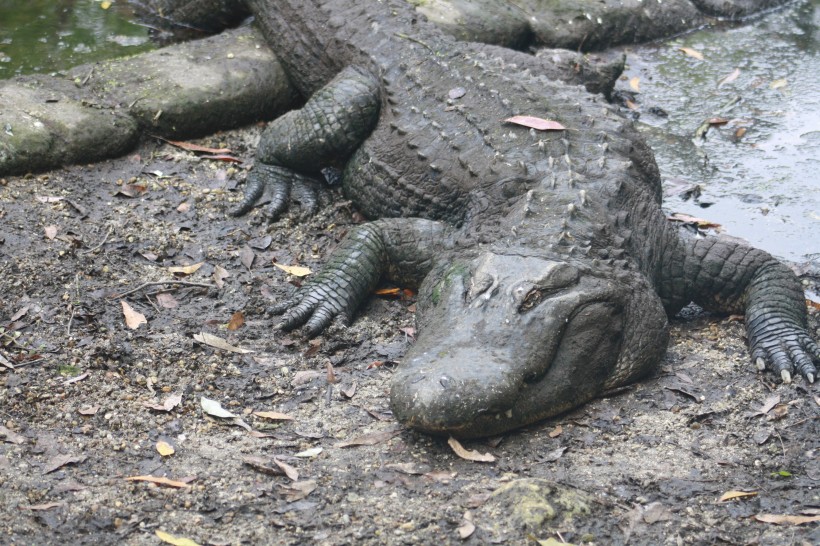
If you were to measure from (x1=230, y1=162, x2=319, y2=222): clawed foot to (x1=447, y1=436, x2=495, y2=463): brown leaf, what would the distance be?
2706mm

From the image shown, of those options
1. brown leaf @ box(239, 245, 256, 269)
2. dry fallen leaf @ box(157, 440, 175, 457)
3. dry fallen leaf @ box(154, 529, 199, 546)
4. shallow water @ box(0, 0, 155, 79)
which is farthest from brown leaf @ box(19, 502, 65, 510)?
shallow water @ box(0, 0, 155, 79)

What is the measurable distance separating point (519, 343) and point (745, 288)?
5.93 ft

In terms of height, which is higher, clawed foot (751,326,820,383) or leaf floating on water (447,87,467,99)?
leaf floating on water (447,87,467,99)

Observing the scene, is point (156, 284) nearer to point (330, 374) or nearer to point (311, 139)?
point (330, 374)

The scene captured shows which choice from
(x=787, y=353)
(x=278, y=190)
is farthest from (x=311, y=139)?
(x=787, y=353)

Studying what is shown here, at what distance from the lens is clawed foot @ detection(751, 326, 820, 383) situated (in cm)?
459

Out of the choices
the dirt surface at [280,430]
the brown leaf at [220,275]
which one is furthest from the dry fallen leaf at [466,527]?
the brown leaf at [220,275]

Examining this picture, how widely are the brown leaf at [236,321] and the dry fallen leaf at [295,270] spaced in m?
0.56

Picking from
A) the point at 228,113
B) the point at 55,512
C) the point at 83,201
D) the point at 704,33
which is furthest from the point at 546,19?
the point at 55,512

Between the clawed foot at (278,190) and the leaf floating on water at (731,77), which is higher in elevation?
the leaf floating on water at (731,77)

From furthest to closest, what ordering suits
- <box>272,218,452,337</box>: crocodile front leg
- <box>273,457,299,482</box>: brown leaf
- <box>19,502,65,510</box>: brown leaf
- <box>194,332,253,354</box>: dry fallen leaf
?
1. <box>272,218,452,337</box>: crocodile front leg
2. <box>194,332,253,354</box>: dry fallen leaf
3. <box>273,457,299,482</box>: brown leaf
4. <box>19,502,65,510</box>: brown leaf

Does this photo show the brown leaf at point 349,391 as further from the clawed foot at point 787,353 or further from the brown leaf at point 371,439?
the clawed foot at point 787,353

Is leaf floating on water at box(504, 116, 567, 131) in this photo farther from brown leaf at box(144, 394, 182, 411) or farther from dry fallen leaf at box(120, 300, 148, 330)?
brown leaf at box(144, 394, 182, 411)

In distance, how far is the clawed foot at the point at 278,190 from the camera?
6.25 m
